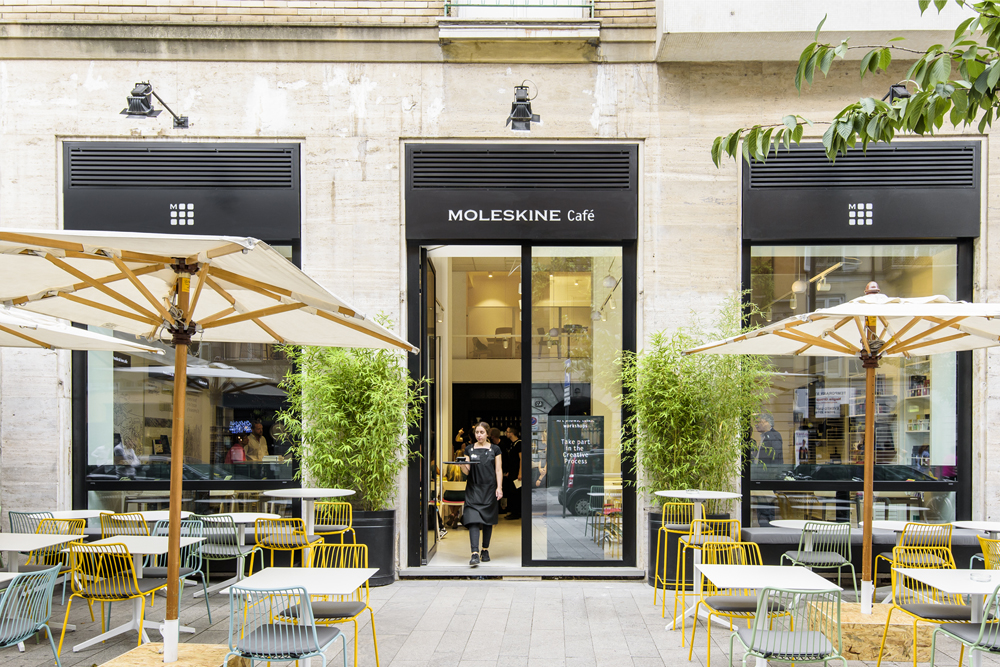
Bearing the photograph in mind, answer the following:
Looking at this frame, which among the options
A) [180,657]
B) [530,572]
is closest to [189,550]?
[180,657]

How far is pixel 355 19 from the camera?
8711 millimetres

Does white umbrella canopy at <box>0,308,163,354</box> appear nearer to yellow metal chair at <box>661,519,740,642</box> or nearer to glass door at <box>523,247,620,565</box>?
glass door at <box>523,247,620,565</box>

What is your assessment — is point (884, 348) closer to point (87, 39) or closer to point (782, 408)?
point (782, 408)

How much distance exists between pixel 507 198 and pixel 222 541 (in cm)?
458

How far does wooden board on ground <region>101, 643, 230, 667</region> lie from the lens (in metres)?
4.00

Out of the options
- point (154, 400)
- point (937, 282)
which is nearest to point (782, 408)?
point (937, 282)

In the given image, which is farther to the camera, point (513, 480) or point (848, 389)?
point (513, 480)

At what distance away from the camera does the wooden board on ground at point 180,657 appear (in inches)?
158

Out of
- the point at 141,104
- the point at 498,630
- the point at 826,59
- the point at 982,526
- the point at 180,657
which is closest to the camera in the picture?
the point at 826,59

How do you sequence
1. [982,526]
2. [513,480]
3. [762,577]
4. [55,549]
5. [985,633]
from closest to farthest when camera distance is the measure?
[985,633] < [762,577] < [55,549] < [982,526] < [513,480]

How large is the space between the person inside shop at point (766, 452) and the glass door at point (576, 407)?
146 cm

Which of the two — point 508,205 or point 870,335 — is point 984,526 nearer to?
point 870,335

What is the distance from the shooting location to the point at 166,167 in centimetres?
864

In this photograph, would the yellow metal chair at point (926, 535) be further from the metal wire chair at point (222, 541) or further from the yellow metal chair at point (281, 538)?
the metal wire chair at point (222, 541)
